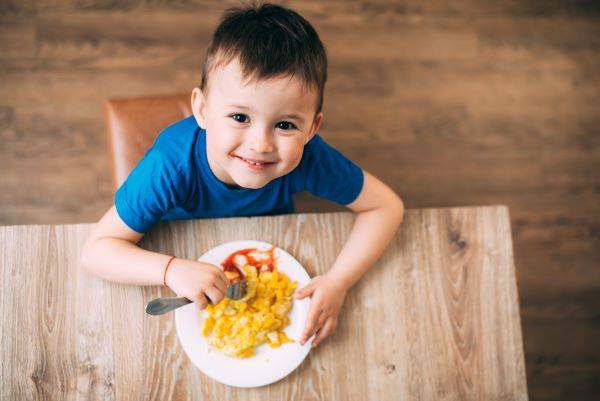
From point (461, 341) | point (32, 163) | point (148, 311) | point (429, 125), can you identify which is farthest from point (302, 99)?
point (32, 163)

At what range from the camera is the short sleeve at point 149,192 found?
2.65 feet

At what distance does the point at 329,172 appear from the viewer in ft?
2.95

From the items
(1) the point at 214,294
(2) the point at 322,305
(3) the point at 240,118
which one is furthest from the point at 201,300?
(3) the point at 240,118

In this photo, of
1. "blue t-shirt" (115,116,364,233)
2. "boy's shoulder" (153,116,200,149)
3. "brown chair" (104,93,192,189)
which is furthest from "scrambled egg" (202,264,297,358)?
"brown chair" (104,93,192,189)

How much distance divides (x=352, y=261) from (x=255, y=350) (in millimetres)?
256

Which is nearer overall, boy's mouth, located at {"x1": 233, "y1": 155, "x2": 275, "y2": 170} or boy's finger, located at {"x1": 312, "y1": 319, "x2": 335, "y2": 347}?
boy's mouth, located at {"x1": 233, "y1": 155, "x2": 275, "y2": 170}

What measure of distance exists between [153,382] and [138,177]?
0.39 m

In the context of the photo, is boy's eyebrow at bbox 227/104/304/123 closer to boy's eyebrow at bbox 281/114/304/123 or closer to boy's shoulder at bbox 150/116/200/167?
boy's eyebrow at bbox 281/114/304/123

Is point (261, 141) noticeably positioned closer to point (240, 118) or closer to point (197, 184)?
point (240, 118)

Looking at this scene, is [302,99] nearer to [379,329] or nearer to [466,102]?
[379,329]

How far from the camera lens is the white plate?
2.68ft

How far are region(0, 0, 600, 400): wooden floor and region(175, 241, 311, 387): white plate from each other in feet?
2.45

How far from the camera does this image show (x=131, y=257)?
79 centimetres

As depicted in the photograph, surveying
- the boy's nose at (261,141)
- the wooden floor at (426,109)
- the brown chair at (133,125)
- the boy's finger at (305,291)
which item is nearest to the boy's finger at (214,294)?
the boy's finger at (305,291)
